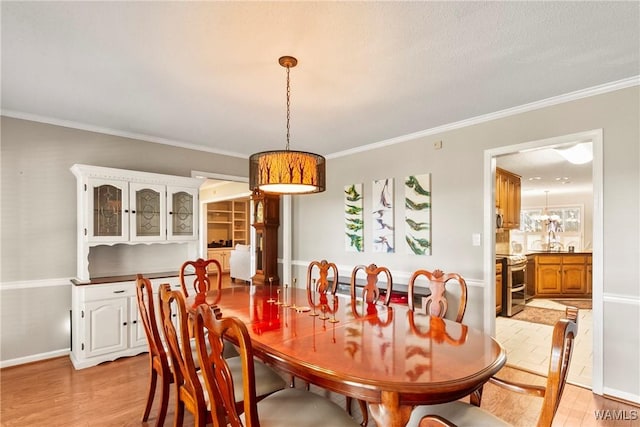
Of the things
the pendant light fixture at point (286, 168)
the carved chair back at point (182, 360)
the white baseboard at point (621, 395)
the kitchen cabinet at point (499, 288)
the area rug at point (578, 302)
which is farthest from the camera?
the area rug at point (578, 302)

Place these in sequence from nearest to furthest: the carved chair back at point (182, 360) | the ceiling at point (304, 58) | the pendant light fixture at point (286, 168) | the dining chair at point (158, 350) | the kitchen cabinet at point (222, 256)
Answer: the carved chair back at point (182, 360) < the ceiling at point (304, 58) < the dining chair at point (158, 350) < the pendant light fixture at point (286, 168) < the kitchen cabinet at point (222, 256)

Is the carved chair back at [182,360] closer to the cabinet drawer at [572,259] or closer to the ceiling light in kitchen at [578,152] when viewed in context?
the ceiling light in kitchen at [578,152]

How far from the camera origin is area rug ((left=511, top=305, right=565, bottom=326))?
15.6 feet

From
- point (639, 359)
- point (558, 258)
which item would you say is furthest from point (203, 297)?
point (558, 258)

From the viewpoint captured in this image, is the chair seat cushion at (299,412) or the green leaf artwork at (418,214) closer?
the chair seat cushion at (299,412)

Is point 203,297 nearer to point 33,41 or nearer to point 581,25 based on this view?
point 33,41

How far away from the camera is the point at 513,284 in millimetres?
5215

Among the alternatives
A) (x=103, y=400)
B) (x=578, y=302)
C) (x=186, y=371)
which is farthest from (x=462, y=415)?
(x=578, y=302)

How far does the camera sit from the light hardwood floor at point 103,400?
89.4 inches

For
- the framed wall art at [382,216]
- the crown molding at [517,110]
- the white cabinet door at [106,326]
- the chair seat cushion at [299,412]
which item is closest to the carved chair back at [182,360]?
the chair seat cushion at [299,412]

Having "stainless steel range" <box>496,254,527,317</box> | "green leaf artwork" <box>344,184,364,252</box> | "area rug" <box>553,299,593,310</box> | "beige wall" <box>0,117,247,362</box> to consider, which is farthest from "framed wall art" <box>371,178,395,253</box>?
"area rug" <box>553,299,593,310</box>

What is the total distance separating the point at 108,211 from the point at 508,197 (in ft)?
18.0

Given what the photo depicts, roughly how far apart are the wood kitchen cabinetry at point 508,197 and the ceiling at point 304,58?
6.73 ft

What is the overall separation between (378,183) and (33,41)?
3.47 m
